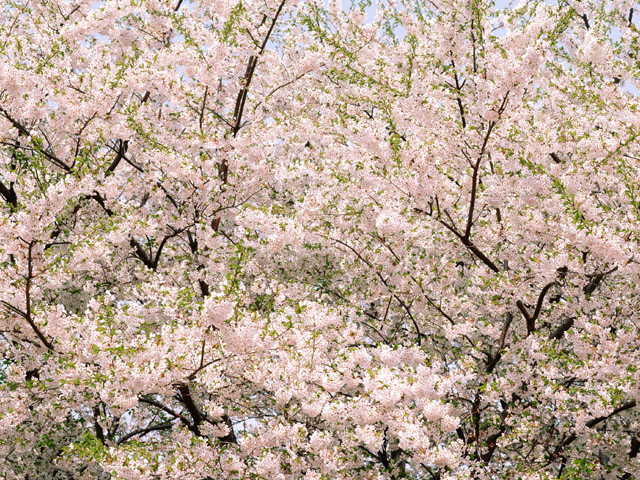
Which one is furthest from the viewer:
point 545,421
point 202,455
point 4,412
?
point 545,421

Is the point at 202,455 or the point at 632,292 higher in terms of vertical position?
the point at 632,292

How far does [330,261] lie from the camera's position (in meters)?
11.5

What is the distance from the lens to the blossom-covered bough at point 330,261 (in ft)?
24.0

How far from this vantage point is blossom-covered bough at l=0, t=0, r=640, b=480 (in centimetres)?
730

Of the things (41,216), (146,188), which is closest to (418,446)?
(41,216)

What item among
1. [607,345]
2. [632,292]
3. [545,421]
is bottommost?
[545,421]

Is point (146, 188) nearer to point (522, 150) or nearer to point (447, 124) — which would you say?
point (447, 124)

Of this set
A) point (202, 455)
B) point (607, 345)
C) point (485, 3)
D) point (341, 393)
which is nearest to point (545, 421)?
point (607, 345)

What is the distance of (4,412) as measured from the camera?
8.06 metres

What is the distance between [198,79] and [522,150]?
5.02 m

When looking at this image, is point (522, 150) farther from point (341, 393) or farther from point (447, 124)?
point (341, 393)

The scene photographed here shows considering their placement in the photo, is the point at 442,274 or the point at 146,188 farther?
the point at 146,188

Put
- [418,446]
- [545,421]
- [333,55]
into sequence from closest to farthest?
[418,446]
[545,421]
[333,55]

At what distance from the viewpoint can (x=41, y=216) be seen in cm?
690
